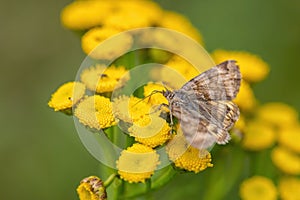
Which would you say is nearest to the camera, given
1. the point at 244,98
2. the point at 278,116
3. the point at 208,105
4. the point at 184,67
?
the point at 208,105

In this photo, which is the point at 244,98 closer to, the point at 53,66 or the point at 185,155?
the point at 185,155

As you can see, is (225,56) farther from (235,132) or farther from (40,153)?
(40,153)

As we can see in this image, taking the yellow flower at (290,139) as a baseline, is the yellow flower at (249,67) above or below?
above

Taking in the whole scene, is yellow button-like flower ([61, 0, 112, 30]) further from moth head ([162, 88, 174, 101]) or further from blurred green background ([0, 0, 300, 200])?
moth head ([162, 88, 174, 101])

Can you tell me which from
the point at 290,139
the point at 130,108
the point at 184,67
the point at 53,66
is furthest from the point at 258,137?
the point at 53,66

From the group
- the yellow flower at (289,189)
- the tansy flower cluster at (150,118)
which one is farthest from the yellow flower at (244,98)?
the yellow flower at (289,189)

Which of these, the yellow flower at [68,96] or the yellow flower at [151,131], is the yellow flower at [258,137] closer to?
the yellow flower at [151,131]
